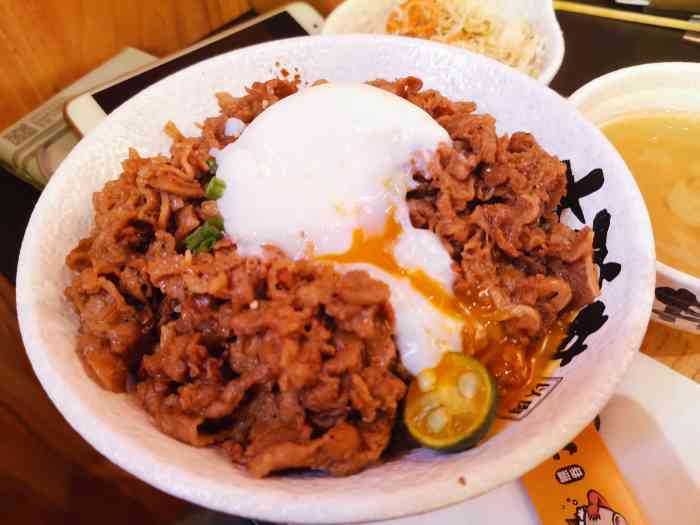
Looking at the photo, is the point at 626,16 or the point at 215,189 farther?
the point at 626,16

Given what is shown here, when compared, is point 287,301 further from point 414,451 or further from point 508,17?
point 508,17

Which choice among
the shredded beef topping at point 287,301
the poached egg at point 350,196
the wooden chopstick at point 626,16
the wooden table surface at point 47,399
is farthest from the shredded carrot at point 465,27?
the poached egg at point 350,196

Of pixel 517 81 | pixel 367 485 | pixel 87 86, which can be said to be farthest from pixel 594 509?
pixel 87 86

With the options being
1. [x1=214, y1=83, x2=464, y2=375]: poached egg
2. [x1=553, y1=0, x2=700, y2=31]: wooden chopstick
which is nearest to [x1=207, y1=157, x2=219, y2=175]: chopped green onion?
[x1=214, y1=83, x2=464, y2=375]: poached egg

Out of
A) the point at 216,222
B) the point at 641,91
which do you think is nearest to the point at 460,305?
the point at 216,222

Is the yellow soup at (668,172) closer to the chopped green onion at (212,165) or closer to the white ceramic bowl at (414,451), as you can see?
the white ceramic bowl at (414,451)

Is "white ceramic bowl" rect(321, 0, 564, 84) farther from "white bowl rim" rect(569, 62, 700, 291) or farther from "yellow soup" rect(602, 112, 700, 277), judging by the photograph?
"yellow soup" rect(602, 112, 700, 277)

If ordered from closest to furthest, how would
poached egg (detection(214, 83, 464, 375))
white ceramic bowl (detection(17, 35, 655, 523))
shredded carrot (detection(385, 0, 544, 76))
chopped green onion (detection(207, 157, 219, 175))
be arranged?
white ceramic bowl (detection(17, 35, 655, 523)) < poached egg (detection(214, 83, 464, 375)) < chopped green onion (detection(207, 157, 219, 175)) < shredded carrot (detection(385, 0, 544, 76))
